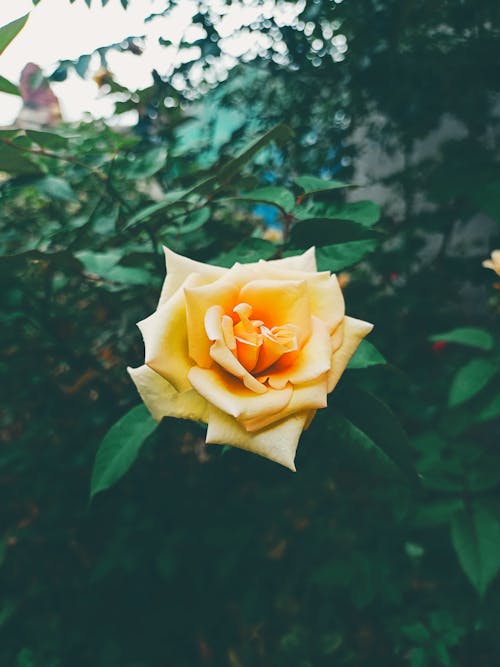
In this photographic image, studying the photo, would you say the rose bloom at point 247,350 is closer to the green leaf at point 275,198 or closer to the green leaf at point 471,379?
the green leaf at point 275,198

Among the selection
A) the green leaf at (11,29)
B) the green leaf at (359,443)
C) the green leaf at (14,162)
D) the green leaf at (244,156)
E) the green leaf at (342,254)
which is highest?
the green leaf at (11,29)

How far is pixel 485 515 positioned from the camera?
3.53 feet

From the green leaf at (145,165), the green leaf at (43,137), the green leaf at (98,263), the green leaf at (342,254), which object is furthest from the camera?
the green leaf at (145,165)

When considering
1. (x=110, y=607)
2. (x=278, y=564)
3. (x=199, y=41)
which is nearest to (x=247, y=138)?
(x=199, y=41)

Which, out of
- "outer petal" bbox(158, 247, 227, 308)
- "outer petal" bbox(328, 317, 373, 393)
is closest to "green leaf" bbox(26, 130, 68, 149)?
"outer petal" bbox(158, 247, 227, 308)

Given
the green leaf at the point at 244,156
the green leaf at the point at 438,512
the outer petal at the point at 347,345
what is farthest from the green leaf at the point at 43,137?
the green leaf at the point at 438,512

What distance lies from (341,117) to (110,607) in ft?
6.01

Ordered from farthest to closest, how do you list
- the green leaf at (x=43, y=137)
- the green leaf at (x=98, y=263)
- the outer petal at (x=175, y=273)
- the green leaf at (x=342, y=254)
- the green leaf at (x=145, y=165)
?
1. the green leaf at (x=145, y=165)
2. the green leaf at (x=98, y=263)
3. the green leaf at (x=43, y=137)
4. the green leaf at (x=342, y=254)
5. the outer petal at (x=175, y=273)

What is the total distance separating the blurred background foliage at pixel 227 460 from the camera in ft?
3.59

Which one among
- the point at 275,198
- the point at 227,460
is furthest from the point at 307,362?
the point at 227,460

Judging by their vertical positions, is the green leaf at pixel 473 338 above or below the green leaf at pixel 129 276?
below

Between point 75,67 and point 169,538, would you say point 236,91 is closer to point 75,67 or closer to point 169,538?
point 75,67

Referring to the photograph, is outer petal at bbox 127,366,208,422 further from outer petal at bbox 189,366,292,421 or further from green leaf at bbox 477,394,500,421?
green leaf at bbox 477,394,500,421

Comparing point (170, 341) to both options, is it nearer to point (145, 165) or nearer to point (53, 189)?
point (53, 189)
